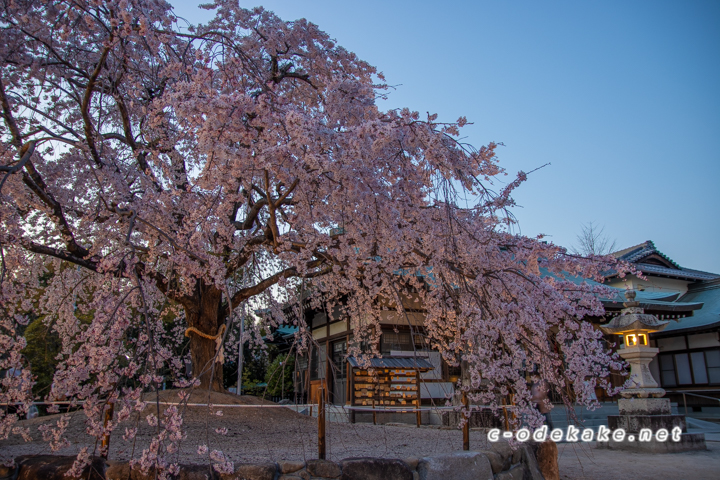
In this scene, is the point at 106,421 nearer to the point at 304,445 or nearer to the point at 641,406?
the point at 304,445

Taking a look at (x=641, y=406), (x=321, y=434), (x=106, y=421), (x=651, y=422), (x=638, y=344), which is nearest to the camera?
(x=106, y=421)

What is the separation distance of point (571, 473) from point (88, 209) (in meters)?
7.91

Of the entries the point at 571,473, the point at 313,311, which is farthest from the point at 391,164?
the point at 313,311

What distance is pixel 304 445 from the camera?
246 inches

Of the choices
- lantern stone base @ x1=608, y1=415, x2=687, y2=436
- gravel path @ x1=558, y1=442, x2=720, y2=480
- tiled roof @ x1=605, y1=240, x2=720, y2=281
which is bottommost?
gravel path @ x1=558, y1=442, x2=720, y2=480

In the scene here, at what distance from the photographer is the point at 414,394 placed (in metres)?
12.9

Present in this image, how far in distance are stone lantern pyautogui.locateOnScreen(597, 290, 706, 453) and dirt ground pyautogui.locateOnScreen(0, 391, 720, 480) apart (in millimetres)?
298

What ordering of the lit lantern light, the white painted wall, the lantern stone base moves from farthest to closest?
1. the white painted wall
2. the lit lantern light
3. the lantern stone base

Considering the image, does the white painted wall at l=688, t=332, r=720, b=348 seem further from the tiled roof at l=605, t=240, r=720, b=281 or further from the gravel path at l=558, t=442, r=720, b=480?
the gravel path at l=558, t=442, r=720, b=480

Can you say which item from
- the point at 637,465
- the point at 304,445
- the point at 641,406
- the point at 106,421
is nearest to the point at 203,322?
the point at 304,445

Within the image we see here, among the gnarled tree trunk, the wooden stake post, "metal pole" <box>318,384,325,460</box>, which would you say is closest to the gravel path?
"metal pole" <box>318,384,325,460</box>

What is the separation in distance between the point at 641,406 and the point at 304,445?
22.0 ft

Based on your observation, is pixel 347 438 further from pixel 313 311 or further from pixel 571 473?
pixel 313 311

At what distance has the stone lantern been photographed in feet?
26.8
